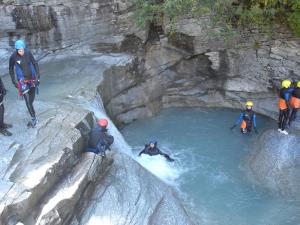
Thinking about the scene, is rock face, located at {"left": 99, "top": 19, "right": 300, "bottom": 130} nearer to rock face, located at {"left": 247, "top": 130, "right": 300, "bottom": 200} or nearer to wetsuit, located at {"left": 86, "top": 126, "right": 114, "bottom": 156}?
rock face, located at {"left": 247, "top": 130, "right": 300, "bottom": 200}

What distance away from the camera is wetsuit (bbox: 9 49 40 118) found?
8.08m

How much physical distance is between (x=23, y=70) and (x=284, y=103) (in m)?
7.24

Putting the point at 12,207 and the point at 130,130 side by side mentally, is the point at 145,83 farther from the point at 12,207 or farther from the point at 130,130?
the point at 12,207

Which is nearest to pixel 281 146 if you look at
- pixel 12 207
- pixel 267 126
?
pixel 267 126

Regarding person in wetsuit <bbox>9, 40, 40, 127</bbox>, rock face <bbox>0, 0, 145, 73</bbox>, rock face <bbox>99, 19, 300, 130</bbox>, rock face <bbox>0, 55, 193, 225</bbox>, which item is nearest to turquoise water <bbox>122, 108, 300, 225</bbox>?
rock face <bbox>99, 19, 300, 130</bbox>

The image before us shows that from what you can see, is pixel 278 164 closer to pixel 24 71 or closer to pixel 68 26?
pixel 24 71

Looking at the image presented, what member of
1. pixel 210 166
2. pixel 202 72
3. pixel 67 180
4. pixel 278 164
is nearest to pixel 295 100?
pixel 278 164

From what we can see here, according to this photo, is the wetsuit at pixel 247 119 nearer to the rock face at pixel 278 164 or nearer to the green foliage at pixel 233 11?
the rock face at pixel 278 164

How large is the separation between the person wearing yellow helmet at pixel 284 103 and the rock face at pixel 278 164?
0.33 metres

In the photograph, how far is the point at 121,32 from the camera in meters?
13.6

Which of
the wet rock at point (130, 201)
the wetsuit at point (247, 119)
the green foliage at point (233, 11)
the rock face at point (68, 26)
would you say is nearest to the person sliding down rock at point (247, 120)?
the wetsuit at point (247, 119)

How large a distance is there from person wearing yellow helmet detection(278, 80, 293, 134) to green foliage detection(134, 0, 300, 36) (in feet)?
6.55

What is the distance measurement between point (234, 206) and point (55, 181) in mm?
4539

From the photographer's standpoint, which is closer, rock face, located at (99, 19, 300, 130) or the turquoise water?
the turquoise water
